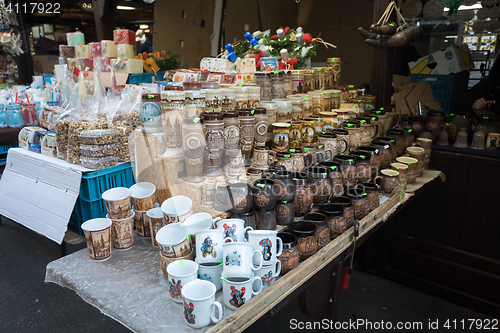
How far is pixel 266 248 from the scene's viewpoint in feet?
3.49

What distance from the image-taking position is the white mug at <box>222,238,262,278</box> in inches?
39.3

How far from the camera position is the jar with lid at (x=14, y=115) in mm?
3096

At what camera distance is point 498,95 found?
2.92 m

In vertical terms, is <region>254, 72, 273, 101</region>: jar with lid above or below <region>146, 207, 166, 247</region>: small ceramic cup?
above

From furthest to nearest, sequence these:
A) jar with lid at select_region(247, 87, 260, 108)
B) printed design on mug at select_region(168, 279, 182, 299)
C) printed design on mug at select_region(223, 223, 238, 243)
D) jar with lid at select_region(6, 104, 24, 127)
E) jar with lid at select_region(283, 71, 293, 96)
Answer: jar with lid at select_region(6, 104, 24, 127), jar with lid at select_region(283, 71, 293, 96), jar with lid at select_region(247, 87, 260, 108), printed design on mug at select_region(223, 223, 238, 243), printed design on mug at select_region(168, 279, 182, 299)

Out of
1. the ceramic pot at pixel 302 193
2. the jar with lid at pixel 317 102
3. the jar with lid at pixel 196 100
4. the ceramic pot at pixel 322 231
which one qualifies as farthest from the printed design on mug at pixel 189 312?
the jar with lid at pixel 317 102

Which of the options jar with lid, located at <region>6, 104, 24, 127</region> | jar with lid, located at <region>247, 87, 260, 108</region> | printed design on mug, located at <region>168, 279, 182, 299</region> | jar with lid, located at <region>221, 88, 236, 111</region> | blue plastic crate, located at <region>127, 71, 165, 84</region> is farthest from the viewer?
blue plastic crate, located at <region>127, 71, 165, 84</region>

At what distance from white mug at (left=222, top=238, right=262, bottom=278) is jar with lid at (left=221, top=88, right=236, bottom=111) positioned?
748mm

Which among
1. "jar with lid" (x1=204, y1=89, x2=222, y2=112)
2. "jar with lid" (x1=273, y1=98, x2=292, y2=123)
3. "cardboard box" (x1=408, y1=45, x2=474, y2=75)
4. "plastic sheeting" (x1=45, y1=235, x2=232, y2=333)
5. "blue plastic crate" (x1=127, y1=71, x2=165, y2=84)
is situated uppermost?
"cardboard box" (x1=408, y1=45, x2=474, y2=75)

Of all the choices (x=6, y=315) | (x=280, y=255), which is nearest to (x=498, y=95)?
(x=280, y=255)

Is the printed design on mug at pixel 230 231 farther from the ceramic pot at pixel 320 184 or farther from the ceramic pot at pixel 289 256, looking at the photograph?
the ceramic pot at pixel 320 184

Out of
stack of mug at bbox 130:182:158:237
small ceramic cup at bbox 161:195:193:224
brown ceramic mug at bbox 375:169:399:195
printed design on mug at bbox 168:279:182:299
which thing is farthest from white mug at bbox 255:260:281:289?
brown ceramic mug at bbox 375:169:399:195

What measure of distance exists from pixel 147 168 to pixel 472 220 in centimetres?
218

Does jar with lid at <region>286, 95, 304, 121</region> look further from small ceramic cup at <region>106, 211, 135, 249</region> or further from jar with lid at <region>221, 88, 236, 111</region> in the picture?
small ceramic cup at <region>106, 211, 135, 249</region>
